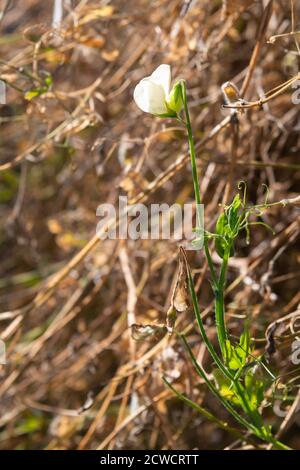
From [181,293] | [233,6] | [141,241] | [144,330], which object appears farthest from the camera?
[141,241]

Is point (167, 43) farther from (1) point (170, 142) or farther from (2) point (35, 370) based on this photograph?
(2) point (35, 370)

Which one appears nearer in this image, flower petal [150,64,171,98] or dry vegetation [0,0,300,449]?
flower petal [150,64,171,98]

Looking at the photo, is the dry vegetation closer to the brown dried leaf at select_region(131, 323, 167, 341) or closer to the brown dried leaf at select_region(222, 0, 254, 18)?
the brown dried leaf at select_region(222, 0, 254, 18)

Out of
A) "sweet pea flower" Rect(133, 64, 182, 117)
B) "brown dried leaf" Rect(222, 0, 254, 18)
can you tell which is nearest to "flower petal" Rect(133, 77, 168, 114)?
"sweet pea flower" Rect(133, 64, 182, 117)

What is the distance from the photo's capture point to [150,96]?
71cm

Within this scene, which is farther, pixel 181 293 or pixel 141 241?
pixel 141 241

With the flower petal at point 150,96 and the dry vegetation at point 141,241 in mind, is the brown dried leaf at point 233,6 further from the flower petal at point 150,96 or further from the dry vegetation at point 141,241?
the flower petal at point 150,96

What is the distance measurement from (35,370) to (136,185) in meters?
0.45

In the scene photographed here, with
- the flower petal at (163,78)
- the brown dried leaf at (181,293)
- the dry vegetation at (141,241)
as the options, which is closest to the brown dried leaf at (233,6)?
the dry vegetation at (141,241)

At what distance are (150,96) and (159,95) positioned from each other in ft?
0.03

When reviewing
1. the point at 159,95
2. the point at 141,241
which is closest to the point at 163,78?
the point at 159,95

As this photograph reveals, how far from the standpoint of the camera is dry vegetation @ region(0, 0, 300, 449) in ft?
3.26

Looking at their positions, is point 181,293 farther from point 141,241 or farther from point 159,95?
point 141,241
